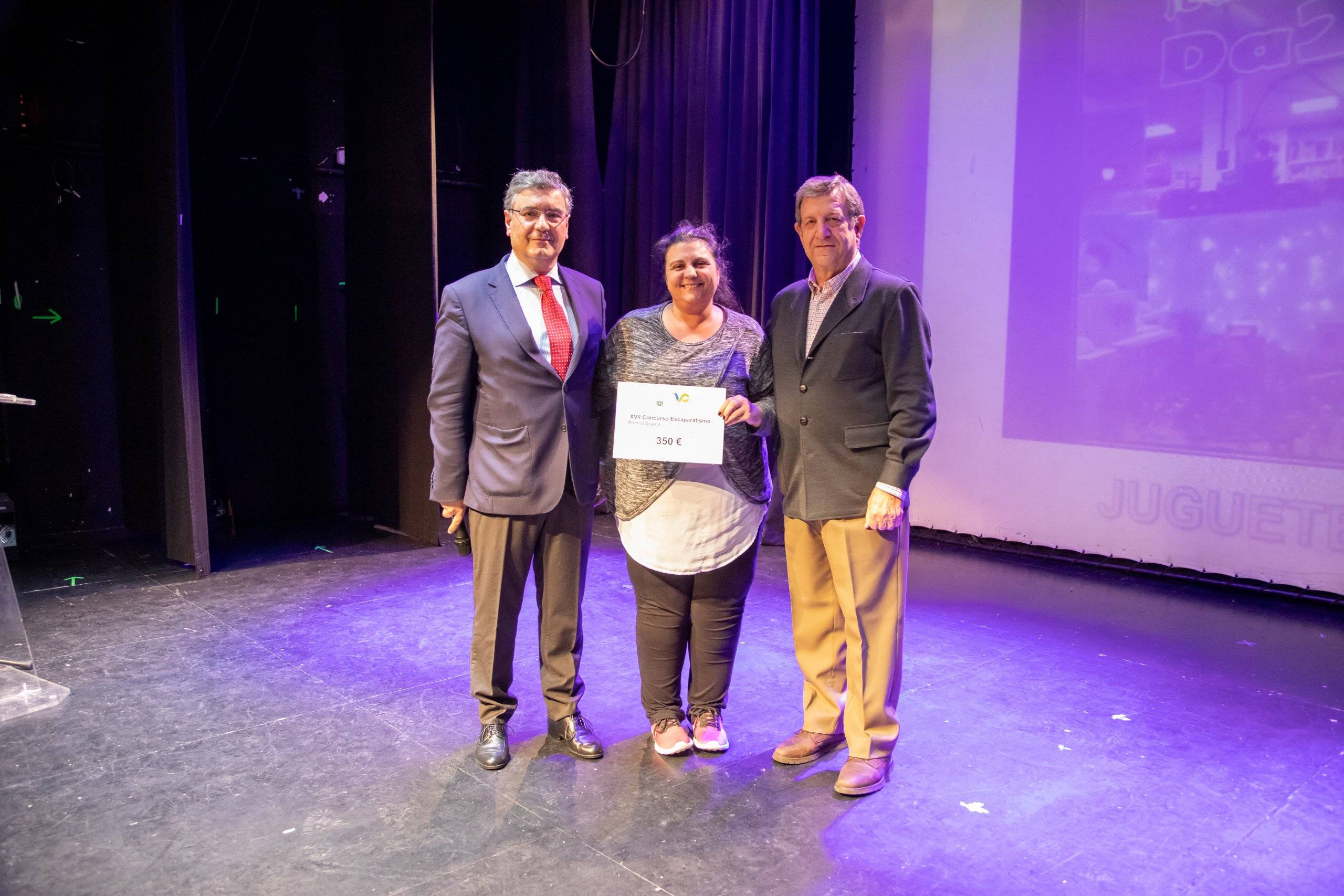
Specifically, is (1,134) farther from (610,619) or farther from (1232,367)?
(1232,367)

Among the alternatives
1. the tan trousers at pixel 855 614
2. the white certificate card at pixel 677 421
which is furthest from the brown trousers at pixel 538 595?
the tan trousers at pixel 855 614

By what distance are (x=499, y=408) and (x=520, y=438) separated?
3.6 inches

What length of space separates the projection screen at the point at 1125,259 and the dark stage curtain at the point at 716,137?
0.49 m

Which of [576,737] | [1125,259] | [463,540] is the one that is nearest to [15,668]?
[463,540]

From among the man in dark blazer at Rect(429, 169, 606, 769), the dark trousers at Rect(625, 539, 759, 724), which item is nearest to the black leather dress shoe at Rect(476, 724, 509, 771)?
the man in dark blazer at Rect(429, 169, 606, 769)

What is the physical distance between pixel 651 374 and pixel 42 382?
3957 millimetres

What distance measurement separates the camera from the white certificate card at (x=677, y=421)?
2309 millimetres

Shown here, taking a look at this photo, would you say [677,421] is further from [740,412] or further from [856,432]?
[856,432]

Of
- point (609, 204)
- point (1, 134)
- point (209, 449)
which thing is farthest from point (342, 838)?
point (609, 204)

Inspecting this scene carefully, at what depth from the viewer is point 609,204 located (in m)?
6.12

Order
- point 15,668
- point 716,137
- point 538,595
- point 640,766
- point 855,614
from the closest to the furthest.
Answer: point 855,614
point 640,766
point 538,595
point 15,668
point 716,137

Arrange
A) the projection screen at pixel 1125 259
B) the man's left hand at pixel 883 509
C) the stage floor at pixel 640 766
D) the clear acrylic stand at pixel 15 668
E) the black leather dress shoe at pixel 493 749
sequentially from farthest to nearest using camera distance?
the projection screen at pixel 1125 259 < the clear acrylic stand at pixel 15 668 < the black leather dress shoe at pixel 493 749 < the man's left hand at pixel 883 509 < the stage floor at pixel 640 766

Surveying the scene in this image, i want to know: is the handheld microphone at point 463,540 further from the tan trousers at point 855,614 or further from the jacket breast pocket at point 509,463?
the tan trousers at point 855,614

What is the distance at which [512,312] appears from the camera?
7.85 ft
